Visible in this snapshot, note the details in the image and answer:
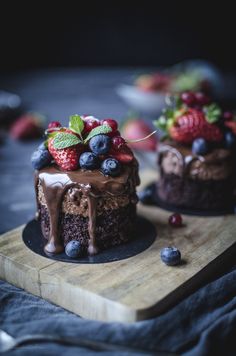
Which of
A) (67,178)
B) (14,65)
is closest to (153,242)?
(67,178)

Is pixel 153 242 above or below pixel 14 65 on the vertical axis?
below

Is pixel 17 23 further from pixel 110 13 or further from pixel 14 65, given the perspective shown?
pixel 110 13

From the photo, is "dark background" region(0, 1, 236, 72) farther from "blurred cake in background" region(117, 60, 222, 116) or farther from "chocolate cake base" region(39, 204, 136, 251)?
"chocolate cake base" region(39, 204, 136, 251)

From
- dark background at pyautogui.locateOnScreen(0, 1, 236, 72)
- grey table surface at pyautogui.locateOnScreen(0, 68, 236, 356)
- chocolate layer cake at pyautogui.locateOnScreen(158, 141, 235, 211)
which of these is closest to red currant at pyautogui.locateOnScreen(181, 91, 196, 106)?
chocolate layer cake at pyautogui.locateOnScreen(158, 141, 235, 211)

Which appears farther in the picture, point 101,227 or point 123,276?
point 101,227

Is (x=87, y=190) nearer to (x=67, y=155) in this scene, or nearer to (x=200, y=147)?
(x=67, y=155)

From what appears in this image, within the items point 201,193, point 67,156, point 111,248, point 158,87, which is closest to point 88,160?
point 67,156

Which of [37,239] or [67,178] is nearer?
[67,178]
